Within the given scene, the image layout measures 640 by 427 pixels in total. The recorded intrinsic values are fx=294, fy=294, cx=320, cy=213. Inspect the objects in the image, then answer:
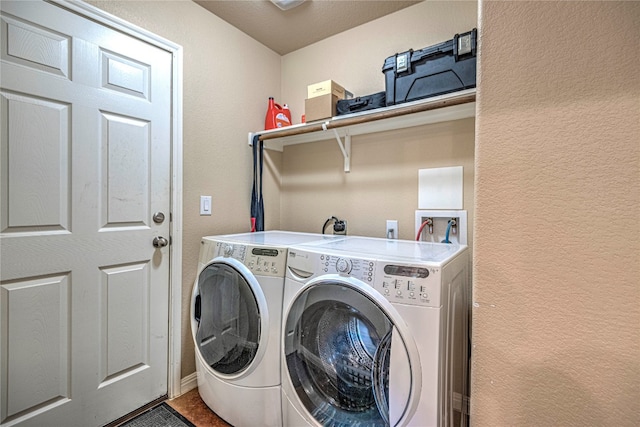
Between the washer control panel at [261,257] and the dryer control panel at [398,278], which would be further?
the washer control panel at [261,257]

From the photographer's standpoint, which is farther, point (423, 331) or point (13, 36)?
point (13, 36)

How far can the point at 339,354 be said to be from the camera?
47.2 inches

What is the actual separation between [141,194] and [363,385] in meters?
1.47

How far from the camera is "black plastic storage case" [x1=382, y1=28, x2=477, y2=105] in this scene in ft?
4.53

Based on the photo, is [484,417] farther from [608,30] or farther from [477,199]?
[608,30]

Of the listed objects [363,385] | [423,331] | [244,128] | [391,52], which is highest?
[391,52]

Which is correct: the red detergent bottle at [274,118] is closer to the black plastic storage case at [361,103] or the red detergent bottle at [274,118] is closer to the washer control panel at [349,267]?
the black plastic storage case at [361,103]

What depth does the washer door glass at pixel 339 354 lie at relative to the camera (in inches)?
41.9

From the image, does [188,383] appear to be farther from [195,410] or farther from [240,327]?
[240,327]

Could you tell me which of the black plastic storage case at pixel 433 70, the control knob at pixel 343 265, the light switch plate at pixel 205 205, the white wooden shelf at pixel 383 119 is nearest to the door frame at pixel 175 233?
the light switch plate at pixel 205 205

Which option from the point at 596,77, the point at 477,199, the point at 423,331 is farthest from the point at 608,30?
the point at 423,331

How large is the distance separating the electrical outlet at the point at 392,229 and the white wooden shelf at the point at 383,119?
1.65 ft

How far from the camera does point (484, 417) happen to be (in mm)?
753

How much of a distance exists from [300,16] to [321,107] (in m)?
0.67
